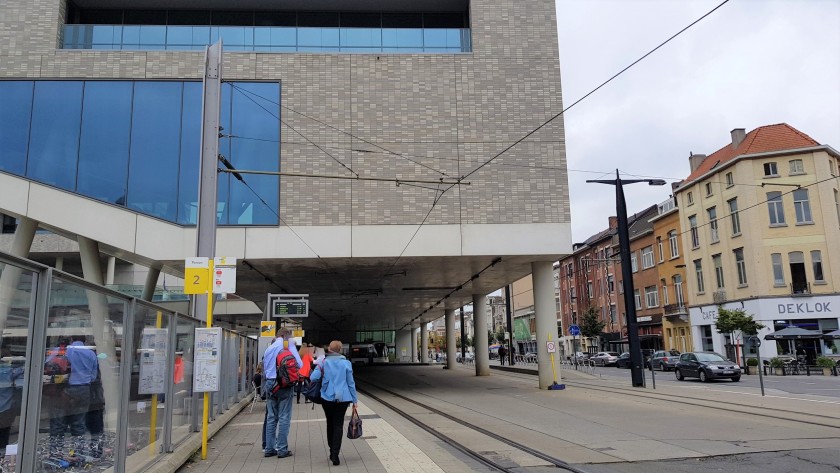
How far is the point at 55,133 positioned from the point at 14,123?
146 centimetres

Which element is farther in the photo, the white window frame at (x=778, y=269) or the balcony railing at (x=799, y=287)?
the white window frame at (x=778, y=269)

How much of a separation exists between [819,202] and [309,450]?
43.2 metres

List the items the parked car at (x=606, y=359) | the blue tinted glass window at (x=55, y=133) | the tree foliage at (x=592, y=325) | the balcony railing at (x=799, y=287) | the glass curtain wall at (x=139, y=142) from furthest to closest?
1. the tree foliage at (x=592, y=325)
2. the parked car at (x=606, y=359)
3. the balcony railing at (x=799, y=287)
4. the glass curtain wall at (x=139, y=142)
5. the blue tinted glass window at (x=55, y=133)

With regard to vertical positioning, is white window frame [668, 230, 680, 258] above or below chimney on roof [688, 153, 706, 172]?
below

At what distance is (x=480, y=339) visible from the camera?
40.8m

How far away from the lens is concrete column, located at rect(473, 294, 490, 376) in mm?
39969

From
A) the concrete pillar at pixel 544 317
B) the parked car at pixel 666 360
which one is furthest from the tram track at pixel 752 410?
the parked car at pixel 666 360

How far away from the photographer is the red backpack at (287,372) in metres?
9.27

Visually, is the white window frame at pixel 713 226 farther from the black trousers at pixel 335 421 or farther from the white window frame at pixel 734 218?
the black trousers at pixel 335 421

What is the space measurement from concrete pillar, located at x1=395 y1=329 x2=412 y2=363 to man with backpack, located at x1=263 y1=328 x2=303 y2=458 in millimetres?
79318

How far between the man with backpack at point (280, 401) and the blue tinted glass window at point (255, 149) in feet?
46.7

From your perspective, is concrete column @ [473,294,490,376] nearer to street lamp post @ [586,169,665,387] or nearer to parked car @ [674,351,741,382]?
parked car @ [674,351,741,382]

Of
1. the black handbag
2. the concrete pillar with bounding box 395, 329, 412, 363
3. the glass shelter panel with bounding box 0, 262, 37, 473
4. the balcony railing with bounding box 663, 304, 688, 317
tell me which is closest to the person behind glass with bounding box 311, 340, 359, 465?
the black handbag

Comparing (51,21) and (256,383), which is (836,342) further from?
(51,21)
